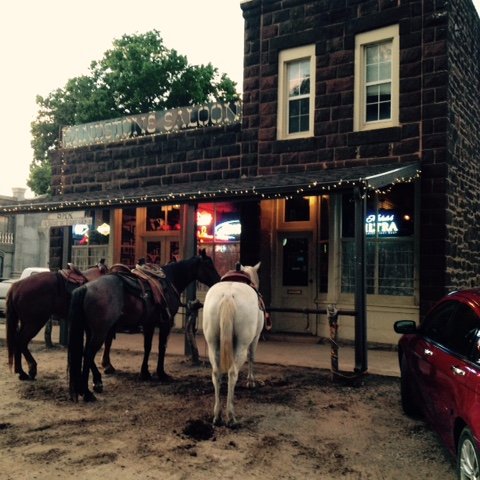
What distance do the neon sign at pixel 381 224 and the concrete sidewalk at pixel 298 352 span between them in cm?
254

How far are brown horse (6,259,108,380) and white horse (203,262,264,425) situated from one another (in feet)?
10.9

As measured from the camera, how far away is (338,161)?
36.9ft

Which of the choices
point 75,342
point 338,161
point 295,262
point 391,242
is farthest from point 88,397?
point 338,161

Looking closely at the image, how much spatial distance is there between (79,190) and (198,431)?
11.6 metres

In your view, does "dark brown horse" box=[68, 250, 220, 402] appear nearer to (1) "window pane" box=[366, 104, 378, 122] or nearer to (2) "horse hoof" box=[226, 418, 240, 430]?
(2) "horse hoof" box=[226, 418, 240, 430]

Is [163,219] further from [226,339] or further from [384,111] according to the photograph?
[226,339]

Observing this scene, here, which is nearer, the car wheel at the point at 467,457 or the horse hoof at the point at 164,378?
the car wheel at the point at 467,457

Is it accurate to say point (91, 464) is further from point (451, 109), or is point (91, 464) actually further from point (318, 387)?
point (451, 109)

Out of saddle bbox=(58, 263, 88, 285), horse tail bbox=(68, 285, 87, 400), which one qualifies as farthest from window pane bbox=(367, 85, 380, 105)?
horse tail bbox=(68, 285, 87, 400)

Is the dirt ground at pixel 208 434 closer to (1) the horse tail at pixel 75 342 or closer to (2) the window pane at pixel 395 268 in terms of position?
(1) the horse tail at pixel 75 342

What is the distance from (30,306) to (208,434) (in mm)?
4186

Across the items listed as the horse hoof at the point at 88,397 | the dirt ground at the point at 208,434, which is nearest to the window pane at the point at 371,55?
the dirt ground at the point at 208,434

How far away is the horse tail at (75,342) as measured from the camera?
6.34 meters

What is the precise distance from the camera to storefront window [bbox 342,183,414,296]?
10477 millimetres
